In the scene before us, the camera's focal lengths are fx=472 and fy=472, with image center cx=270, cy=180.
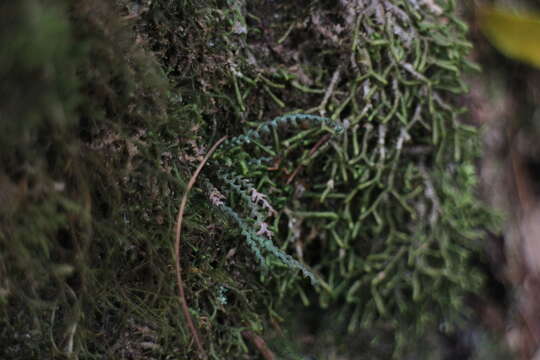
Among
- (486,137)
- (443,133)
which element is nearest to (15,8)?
(443,133)

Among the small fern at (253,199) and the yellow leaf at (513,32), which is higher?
→ the yellow leaf at (513,32)

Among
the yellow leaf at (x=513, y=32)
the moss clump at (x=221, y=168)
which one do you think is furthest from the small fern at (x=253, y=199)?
the yellow leaf at (x=513, y=32)

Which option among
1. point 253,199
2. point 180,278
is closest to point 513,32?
point 253,199

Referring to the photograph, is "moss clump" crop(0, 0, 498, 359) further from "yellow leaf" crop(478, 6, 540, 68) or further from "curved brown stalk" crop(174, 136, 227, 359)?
"yellow leaf" crop(478, 6, 540, 68)

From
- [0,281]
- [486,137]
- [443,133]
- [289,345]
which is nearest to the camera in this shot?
[0,281]

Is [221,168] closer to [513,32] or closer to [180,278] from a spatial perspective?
[180,278]

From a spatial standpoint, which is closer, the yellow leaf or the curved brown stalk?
the curved brown stalk

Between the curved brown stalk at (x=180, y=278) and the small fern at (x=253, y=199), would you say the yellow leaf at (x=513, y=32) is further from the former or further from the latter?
the curved brown stalk at (x=180, y=278)

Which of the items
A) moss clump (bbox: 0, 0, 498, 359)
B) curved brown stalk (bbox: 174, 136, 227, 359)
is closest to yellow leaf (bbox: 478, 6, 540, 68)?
moss clump (bbox: 0, 0, 498, 359)

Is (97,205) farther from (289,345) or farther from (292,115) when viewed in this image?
(289,345)
